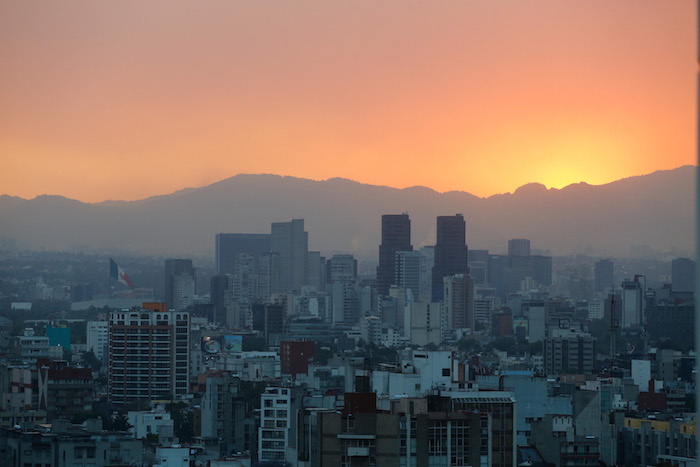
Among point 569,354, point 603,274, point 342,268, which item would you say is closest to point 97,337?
point 569,354

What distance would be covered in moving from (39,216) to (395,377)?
53.5 meters

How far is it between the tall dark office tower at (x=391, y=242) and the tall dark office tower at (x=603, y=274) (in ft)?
32.3

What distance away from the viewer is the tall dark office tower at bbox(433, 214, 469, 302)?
81125 mm

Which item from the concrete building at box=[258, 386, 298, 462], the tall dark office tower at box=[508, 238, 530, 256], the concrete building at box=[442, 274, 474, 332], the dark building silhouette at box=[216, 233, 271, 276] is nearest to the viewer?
the concrete building at box=[258, 386, 298, 462]

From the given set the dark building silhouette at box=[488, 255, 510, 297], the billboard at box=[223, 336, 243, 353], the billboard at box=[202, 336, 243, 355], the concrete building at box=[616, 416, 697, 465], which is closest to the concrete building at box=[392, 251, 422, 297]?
the dark building silhouette at box=[488, 255, 510, 297]

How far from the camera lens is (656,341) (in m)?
49.2

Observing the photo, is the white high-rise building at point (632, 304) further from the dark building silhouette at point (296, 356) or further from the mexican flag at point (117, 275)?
the mexican flag at point (117, 275)

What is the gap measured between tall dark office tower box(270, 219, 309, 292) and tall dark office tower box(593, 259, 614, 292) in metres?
14.4

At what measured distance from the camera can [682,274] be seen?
64875 mm

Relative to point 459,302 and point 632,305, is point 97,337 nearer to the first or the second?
point 632,305

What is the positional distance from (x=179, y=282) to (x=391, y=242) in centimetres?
1412

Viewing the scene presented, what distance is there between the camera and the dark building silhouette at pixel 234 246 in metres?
84.9

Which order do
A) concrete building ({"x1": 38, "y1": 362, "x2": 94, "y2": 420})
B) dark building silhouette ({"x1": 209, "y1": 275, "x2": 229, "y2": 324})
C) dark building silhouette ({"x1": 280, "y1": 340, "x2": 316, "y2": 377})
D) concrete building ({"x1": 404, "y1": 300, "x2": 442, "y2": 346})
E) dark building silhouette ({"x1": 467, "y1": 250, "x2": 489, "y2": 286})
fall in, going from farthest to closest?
dark building silhouette ({"x1": 467, "y1": 250, "x2": 489, "y2": 286})
dark building silhouette ({"x1": 209, "y1": 275, "x2": 229, "y2": 324})
concrete building ({"x1": 404, "y1": 300, "x2": 442, "y2": 346})
dark building silhouette ({"x1": 280, "y1": 340, "x2": 316, "y2": 377})
concrete building ({"x1": 38, "y1": 362, "x2": 94, "y2": 420})

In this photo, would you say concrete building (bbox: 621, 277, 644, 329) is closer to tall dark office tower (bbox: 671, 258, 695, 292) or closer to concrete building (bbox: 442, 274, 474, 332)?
tall dark office tower (bbox: 671, 258, 695, 292)
